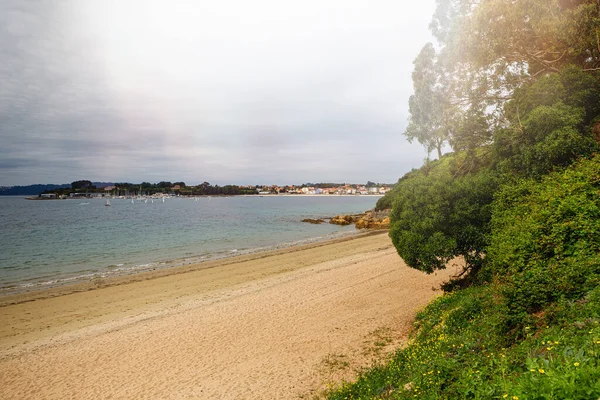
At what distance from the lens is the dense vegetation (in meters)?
5.99

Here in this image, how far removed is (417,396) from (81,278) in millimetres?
30311

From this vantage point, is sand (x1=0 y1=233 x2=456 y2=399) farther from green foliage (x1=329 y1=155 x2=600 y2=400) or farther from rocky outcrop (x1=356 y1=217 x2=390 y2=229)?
rocky outcrop (x1=356 y1=217 x2=390 y2=229)

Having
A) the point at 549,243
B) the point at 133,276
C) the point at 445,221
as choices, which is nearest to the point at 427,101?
the point at 445,221

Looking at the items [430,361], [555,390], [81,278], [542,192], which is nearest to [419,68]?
[542,192]

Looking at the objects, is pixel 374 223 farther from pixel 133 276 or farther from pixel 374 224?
pixel 133 276

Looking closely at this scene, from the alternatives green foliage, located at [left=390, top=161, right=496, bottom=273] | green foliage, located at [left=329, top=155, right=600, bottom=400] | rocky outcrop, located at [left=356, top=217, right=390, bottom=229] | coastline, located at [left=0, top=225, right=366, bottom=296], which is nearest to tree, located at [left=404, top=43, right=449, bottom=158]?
green foliage, located at [left=390, top=161, right=496, bottom=273]

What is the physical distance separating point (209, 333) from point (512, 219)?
540 inches

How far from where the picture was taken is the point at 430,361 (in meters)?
7.84

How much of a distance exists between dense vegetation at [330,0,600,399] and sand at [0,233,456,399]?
8.36 feet

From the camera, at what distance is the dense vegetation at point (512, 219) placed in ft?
19.7

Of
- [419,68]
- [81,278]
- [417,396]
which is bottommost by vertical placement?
[81,278]

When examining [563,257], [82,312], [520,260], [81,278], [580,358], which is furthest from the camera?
[81,278]

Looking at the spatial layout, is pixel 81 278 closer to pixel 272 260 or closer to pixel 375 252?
pixel 272 260

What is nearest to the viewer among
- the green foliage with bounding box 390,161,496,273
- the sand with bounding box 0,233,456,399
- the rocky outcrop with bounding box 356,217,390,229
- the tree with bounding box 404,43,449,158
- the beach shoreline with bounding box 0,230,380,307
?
the sand with bounding box 0,233,456,399
